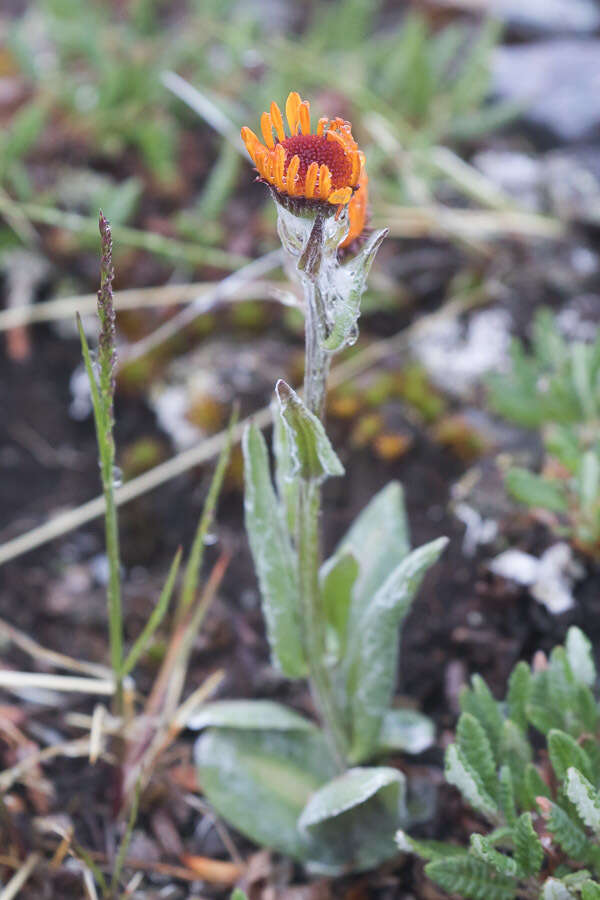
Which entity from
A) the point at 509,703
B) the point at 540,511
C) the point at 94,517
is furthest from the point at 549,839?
the point at 94,517

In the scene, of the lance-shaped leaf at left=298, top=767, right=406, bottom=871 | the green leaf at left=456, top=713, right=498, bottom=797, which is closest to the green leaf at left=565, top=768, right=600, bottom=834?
the green leaf at left=456, top=713, right=498, bottom=797

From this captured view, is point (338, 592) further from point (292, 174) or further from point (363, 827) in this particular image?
point (292, 174)

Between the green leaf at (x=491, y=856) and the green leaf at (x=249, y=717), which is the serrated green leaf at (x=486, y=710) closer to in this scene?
the green leaf at (x=491, y=856)

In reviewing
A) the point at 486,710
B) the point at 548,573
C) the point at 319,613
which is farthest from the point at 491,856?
the point at 548,573

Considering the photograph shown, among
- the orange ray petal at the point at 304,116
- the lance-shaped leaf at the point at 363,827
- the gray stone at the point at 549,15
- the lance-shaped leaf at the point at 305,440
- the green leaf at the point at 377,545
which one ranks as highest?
the gray stone at the point at 549,15

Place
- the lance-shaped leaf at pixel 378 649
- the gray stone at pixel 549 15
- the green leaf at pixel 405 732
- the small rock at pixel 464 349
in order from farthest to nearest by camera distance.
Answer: the gray stone at pixel 549 15 < the small rock at pixel 464 349 < the green leaf at pixel 405 732 < the lance-shaped leaf at pixel 378 649

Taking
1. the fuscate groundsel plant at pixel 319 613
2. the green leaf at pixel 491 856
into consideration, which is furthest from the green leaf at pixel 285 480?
the green leaf at pixel 491 856

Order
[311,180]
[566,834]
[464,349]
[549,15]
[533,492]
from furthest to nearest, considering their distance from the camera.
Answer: [549,15] → [464,349] → [533,492] → [566,834] → [311,180]
